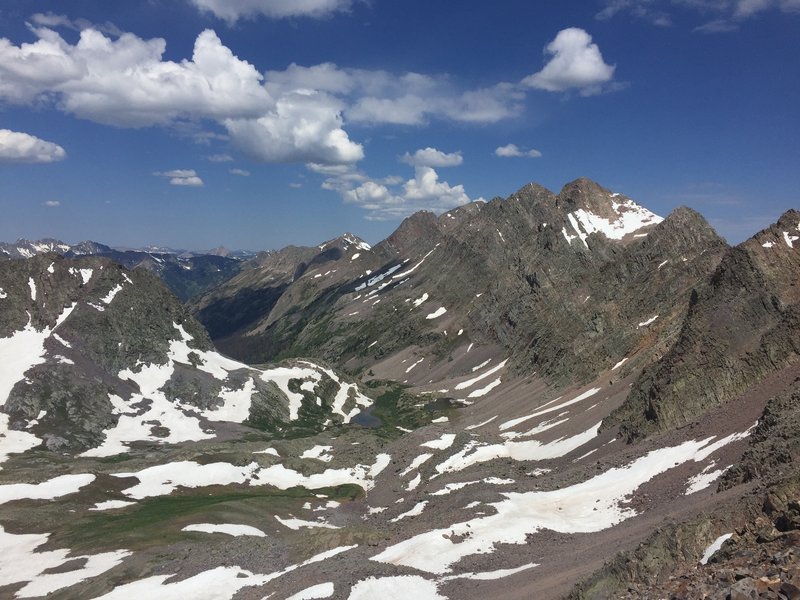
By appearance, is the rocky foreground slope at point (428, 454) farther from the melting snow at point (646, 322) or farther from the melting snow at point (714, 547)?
the melting snow at point (646, 322)

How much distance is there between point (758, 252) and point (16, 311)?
177195 mm

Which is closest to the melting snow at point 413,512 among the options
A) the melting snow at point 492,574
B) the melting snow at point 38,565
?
the melting snow at point 492,574

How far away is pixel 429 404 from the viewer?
183000mm

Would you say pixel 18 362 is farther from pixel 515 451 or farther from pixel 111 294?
pixel 515 451

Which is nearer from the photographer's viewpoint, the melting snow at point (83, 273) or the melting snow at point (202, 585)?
the melting snow at point (202, 585)

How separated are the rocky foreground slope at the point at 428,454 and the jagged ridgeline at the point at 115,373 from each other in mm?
680

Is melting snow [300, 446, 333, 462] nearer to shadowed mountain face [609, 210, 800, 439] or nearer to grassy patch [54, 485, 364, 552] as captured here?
grassy patch [54, 485, 364, 552]

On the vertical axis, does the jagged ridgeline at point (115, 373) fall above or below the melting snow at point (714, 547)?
above

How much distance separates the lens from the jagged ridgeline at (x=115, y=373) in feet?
422

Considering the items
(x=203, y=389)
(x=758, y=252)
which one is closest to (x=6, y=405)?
(x=203, y=389)

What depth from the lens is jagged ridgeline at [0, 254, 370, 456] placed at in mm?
128500

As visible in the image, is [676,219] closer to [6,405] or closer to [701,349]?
[701,349]

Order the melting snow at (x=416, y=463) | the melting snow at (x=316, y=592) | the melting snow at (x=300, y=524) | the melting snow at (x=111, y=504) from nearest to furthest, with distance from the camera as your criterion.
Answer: the melting snow at (x=316, y=592)
the melting snow at (x=300, y=524)
the melting snow at (x=111, y=504)
the melting snow at (x=416, y=463)

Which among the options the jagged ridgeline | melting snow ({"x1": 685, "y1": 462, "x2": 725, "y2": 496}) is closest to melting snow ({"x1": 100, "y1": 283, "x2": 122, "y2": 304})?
the jagged ridgeline
